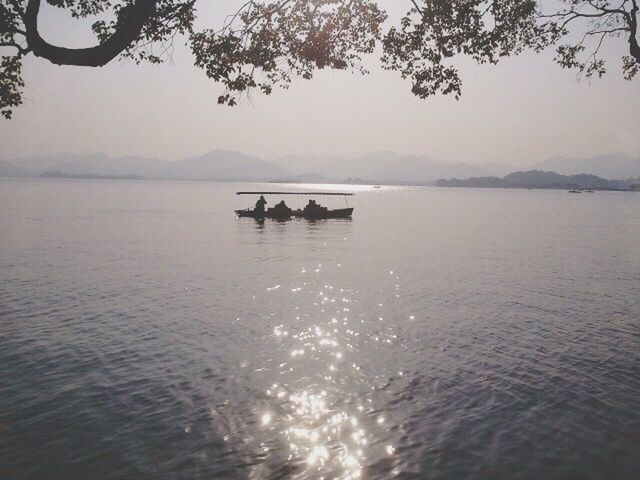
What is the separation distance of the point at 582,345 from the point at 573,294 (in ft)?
34.5

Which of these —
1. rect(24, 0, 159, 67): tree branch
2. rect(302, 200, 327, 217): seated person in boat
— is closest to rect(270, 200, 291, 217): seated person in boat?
rect(302, 200, 327, 217): seated person in boat

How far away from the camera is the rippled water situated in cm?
967

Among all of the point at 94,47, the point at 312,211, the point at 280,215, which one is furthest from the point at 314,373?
the point at 312,211

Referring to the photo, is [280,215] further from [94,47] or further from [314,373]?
[94,47]

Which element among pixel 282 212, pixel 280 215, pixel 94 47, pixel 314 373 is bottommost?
pixel 314 373

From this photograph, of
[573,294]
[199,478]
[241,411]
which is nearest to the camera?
[199,478]

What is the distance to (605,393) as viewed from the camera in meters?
13.0

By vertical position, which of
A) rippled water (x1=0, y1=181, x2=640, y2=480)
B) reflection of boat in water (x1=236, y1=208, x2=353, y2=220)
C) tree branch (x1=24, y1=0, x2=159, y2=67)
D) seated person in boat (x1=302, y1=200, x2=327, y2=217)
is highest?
tree branch (x1=24, y1=0, x2=159, y2=67)

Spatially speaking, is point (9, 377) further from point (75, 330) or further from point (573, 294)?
point (573, 294)

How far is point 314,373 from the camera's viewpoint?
1430 cm

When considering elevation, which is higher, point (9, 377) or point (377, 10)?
point (377, 10)

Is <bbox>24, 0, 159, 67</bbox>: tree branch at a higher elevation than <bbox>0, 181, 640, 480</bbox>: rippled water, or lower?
higher

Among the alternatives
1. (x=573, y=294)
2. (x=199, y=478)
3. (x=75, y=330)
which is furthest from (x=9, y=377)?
(x=573, y=294)

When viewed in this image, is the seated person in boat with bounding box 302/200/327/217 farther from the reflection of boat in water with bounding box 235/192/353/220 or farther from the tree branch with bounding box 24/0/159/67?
the tree branch with bounding box 24/0/159/67
